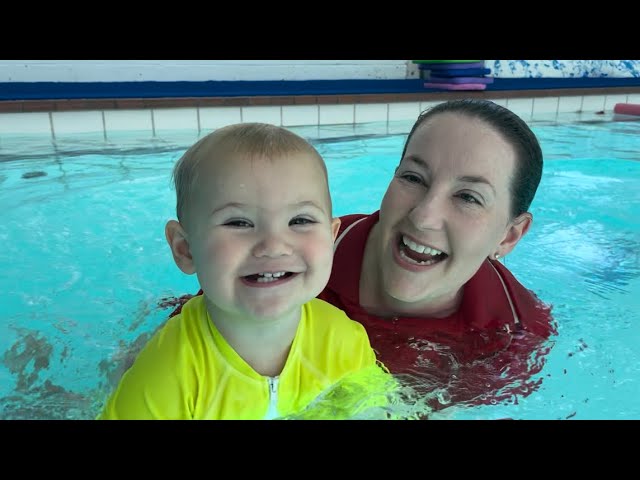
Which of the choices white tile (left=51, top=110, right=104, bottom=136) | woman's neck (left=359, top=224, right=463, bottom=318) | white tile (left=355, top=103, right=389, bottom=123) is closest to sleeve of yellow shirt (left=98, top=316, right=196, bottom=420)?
woman's neck (left=359, top=224, right=463, bottom=318)

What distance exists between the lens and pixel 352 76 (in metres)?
9.90

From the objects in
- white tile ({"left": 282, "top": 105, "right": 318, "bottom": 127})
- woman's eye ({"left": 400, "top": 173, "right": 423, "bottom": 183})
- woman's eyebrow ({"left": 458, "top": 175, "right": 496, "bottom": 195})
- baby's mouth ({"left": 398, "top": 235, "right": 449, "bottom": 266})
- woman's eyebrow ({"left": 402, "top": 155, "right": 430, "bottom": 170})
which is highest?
woman's eyebrow ({"left": 402, "top": 155, "right": 430, "bottom": 170})

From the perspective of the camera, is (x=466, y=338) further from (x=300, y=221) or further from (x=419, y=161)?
(x=300, y=221)

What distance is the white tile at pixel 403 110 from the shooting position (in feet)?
26.9

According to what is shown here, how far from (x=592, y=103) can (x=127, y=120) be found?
7.37 metres

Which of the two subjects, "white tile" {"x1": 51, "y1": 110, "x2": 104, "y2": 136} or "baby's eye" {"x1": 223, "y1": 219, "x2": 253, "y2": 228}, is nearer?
"baby's eye" {"x1": 223, "y1": 219, "x2": 253, "y2": 228}

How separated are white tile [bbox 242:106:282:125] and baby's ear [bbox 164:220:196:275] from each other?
575 cm

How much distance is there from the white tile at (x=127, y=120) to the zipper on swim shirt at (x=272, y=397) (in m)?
5.95

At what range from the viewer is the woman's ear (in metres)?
2.08

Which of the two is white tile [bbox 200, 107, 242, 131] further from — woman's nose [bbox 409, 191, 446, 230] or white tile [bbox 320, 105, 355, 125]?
woman's nose [bbox 409, 191, 446, 230]

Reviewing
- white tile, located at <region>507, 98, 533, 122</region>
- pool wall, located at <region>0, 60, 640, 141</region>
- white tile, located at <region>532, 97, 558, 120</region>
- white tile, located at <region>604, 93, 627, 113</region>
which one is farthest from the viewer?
white tile, located at <region>604, 93, 627, 113</region>

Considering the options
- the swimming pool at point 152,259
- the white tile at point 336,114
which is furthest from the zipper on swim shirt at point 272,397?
the white tile at point 336,114

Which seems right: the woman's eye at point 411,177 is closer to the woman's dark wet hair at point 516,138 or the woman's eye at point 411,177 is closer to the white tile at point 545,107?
the woman's dark wet hair at point 516,138
